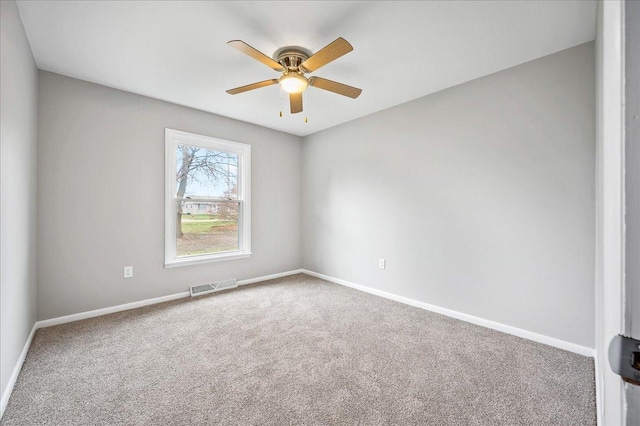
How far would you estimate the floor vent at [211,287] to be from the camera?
144 inches

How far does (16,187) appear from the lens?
1.96 metres

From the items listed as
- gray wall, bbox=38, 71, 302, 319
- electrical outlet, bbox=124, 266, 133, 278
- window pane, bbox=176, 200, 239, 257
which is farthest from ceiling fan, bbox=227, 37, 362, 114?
electrical outlet, bbox=124, 266, 133, 278

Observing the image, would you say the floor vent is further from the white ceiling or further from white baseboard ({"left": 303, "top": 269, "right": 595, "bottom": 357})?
the white ceiling

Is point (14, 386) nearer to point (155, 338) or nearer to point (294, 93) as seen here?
point (155, 338)

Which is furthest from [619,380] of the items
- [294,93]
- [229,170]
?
[229,170]

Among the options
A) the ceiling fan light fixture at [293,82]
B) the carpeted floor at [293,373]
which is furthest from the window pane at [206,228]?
the ceiling fan light fixture at [293,82]

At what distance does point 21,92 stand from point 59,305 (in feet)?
6.65

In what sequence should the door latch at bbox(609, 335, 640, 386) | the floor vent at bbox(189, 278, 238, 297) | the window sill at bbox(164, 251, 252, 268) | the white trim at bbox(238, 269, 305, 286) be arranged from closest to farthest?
1. the door latch at bbox(609, 335, 640, 386)
2. the window sill at bbox(164, 251, 252, 268)
3. the floor vent at bbox(189, 278, 238, 297)
4. the white trim at bbox(238, 269, 305, 286)

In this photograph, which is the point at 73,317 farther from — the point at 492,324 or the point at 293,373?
the point at 492,324

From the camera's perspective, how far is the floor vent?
12.0 ft

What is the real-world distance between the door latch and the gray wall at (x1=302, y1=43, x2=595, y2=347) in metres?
2.46

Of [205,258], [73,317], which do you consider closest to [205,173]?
[205,258]

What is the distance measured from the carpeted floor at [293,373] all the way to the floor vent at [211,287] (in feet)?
2.08

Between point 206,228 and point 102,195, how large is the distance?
4.12 ft
